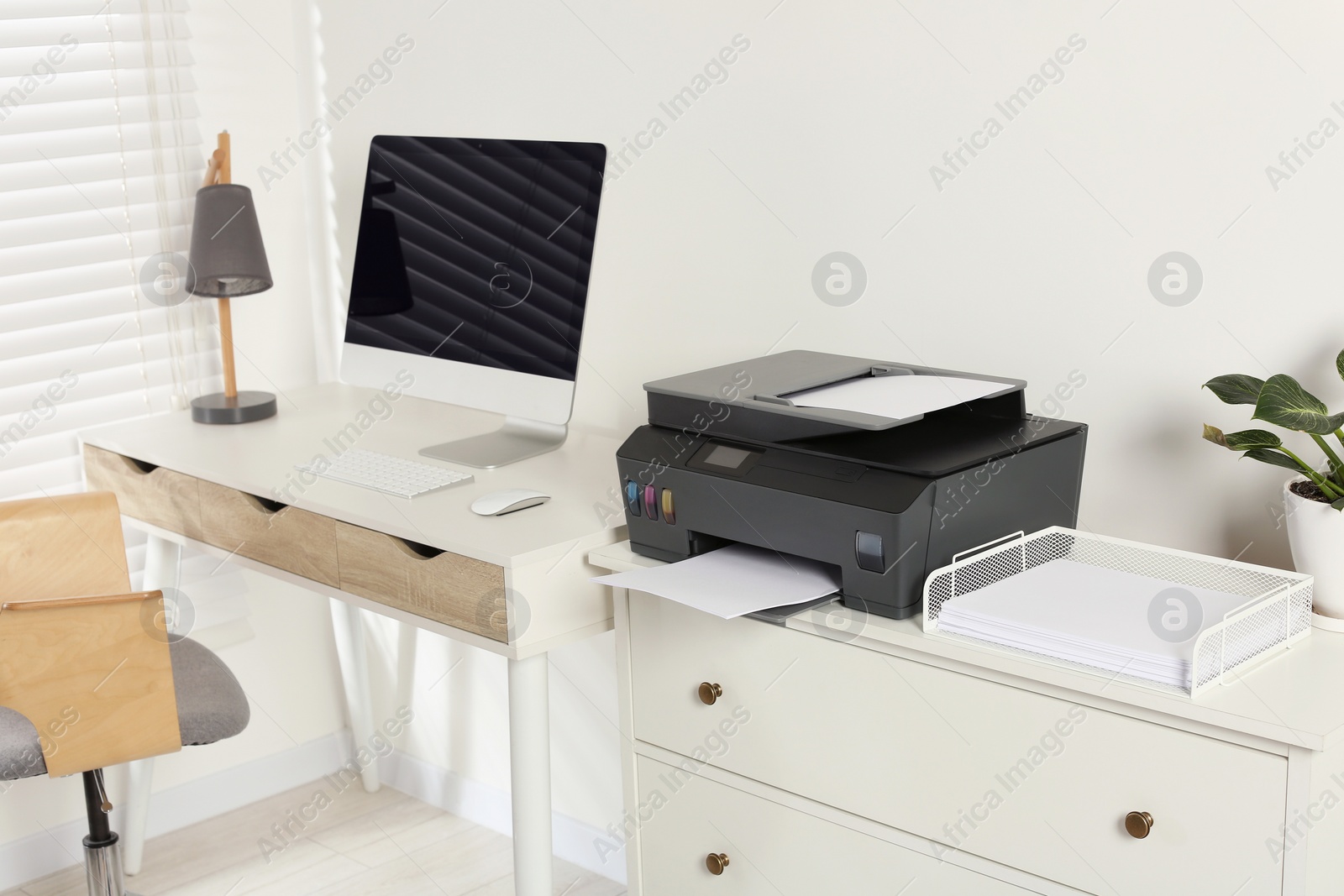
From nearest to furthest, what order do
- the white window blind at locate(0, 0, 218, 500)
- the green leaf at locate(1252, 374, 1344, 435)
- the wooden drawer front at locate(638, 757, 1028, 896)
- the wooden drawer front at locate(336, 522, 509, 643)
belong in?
the green leaf at locate(1252, 374, 1344, 435) → the wooden drawer front at locate(638, 757, 1028, 896) → the wooden drawer front at locate(336, 522, 509, 643) → the white window blind at locate(0, 0, 218, 500)

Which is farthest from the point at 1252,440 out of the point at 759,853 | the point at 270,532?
the point at 270,532

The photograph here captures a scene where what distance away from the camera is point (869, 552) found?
1.34 m

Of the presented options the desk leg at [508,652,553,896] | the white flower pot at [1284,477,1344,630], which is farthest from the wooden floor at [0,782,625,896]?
the white flower pot at [1284,477,1344,630]

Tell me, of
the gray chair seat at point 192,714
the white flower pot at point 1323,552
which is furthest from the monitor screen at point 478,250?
the white flower pot at point 1323,552

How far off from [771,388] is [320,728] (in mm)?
1864

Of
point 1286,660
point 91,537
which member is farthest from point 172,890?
point 1286,660

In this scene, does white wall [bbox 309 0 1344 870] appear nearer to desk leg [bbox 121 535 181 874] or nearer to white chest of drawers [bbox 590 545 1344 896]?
white chest of drawers [bbox 590 545 1344 896]

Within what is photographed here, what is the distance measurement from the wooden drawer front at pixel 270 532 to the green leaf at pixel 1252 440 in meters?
1.26

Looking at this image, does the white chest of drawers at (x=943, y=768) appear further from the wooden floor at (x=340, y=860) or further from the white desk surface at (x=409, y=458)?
the wooden floor at (x=340, y=860)

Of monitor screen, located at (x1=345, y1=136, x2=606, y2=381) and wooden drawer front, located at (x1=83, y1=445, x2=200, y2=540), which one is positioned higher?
monitor screen, located at (x1=345, y1=136, x2=606, y2=381)

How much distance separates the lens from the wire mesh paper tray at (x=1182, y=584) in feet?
3.80

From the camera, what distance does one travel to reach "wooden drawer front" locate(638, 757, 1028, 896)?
4.57 feet

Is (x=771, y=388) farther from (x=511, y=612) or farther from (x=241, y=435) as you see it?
(x=241, y=435)

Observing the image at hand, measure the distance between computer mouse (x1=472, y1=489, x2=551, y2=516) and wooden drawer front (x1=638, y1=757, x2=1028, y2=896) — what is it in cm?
41
